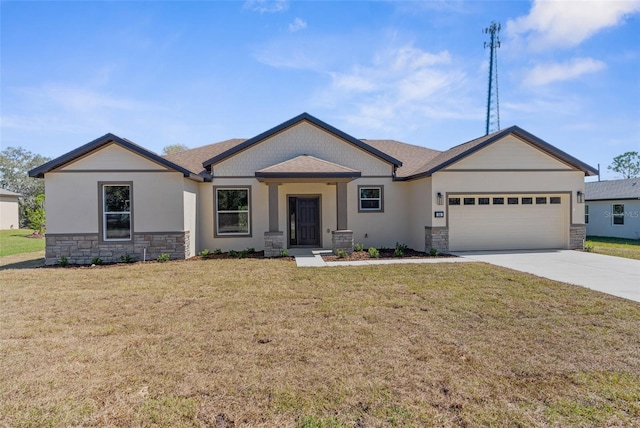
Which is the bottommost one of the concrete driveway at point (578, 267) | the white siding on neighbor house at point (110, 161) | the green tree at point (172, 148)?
the concrete driveway at point (578, 267)

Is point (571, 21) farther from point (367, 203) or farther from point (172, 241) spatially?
point (172, 241)

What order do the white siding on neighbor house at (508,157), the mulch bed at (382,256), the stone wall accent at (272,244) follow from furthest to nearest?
the white siding on neighbor house at (508,157) → the stone wall accent at (272,244) → the mulch bed at (382,256)

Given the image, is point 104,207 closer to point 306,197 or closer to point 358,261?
point 306,197

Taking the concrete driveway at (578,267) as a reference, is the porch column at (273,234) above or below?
Answer: above

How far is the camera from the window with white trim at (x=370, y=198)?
14539mm

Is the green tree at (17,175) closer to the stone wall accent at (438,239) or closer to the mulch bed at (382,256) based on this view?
the mulch bed at (382,256)

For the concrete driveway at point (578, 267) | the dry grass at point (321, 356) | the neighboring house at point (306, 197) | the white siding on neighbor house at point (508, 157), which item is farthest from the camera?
the white siding on neighbor house at point (508, 157)

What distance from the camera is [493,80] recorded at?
29875mm

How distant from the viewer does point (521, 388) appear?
3.41 meters

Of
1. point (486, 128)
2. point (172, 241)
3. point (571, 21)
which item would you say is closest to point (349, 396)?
point (172, 241)

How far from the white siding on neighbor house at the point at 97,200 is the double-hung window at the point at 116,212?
0.73ft

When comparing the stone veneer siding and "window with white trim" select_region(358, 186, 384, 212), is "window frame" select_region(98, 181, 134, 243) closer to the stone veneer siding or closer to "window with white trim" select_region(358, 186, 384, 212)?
the stone veneer siding

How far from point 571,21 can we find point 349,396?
14.9m

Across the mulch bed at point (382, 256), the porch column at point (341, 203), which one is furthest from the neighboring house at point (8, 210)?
the mulch bed at point (382, 256)
